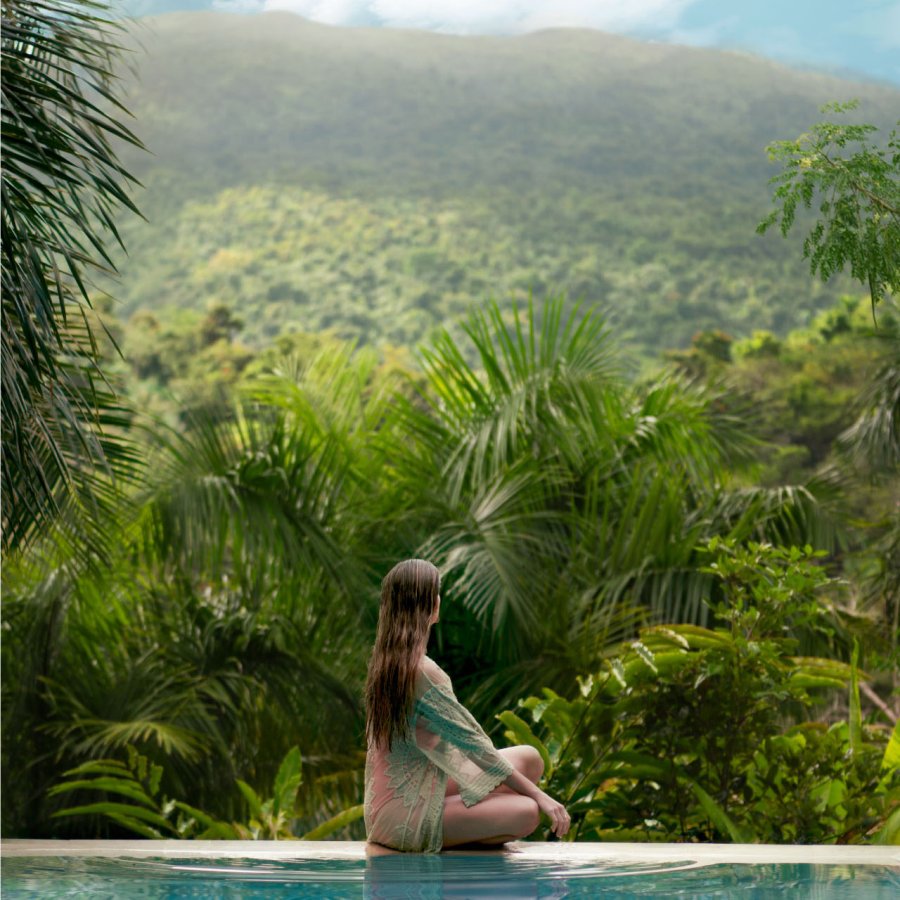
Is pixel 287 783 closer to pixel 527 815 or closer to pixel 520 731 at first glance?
pixel 520 731

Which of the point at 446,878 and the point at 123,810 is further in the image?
the point at 123,810

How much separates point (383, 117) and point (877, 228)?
164 feet

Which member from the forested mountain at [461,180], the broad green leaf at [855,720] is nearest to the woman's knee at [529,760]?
the broad green leaf at [855,720]

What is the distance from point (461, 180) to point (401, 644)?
48415 millimetres

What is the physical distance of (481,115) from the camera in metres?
54.4

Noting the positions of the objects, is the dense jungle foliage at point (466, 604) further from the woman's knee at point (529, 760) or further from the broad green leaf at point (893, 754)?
the woman's knee at point (529, 760)

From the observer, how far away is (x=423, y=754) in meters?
4.91

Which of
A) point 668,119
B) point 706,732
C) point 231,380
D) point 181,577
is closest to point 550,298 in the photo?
point 181,577

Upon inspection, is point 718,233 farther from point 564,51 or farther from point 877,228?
point 877,228

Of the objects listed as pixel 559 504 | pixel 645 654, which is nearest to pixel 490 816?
pixel 645 654

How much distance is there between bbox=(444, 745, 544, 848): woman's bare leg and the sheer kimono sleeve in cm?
6

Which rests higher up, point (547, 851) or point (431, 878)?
point (431, 878)

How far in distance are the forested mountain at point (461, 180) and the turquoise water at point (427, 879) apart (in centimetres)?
3833

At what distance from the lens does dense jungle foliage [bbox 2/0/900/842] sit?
6.97m
